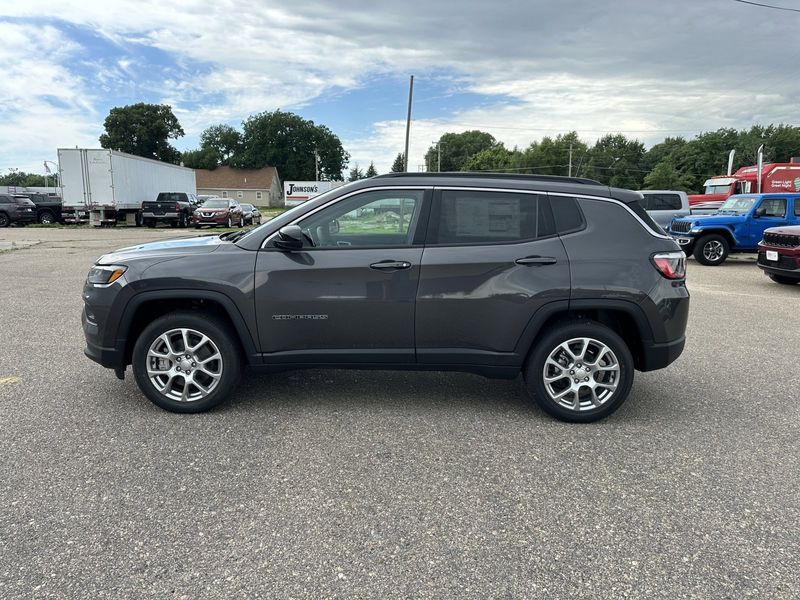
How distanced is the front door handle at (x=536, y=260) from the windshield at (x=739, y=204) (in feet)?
43.4

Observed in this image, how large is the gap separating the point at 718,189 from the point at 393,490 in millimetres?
27872

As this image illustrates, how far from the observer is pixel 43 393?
15.2 ft

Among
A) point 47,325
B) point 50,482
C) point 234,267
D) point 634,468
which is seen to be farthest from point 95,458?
point 47,325

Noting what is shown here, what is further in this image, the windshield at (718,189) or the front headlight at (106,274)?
the windshield at (718,189)

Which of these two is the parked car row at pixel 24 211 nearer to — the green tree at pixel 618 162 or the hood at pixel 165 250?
the hood at pixel 165 250

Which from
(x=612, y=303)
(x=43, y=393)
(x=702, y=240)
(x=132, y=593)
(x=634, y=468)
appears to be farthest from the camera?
(x=702, y=240)

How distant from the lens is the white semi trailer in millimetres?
26359

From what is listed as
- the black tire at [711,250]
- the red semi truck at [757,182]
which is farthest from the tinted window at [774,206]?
the red semi truck at [757,182]

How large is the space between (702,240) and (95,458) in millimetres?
15101

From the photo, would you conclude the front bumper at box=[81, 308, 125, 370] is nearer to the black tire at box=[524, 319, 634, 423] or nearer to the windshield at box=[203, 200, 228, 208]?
the black tire at box=[524, 319, 634, 423]

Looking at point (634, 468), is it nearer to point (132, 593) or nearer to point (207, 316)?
point (132, 593)

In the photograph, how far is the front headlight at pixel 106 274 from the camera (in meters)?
4.14

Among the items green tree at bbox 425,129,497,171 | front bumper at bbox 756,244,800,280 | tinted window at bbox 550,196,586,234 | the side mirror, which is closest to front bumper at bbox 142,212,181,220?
front bumper at bbox 756,244,800,280

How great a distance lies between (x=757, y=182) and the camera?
23.9m
